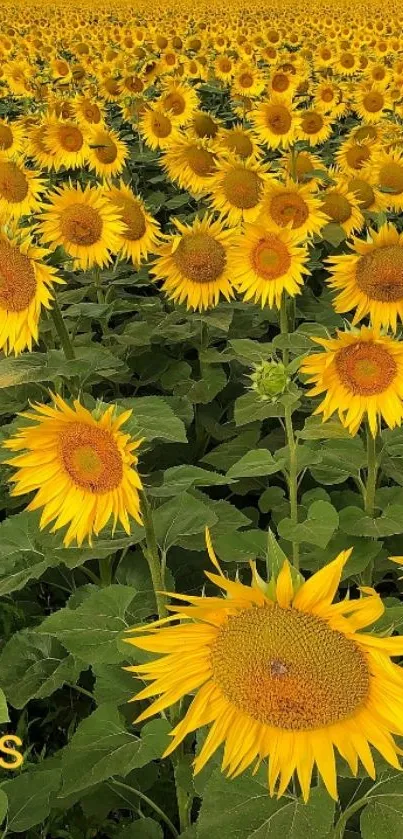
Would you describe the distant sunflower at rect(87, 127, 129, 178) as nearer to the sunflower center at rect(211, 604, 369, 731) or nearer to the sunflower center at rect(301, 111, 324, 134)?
the sunflower center at rect(301, 111, 324, 134)

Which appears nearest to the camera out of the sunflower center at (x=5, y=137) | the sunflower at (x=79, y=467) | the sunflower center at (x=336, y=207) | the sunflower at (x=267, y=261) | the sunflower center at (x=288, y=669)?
the sunflower center at (x=288, y=669)

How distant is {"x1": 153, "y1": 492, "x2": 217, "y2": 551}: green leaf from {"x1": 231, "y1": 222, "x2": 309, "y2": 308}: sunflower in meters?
1.24

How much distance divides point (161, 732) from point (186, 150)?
323 cm

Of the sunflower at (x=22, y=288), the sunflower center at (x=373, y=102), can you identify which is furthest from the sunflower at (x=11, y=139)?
the sunflower at (x=22, y=288)

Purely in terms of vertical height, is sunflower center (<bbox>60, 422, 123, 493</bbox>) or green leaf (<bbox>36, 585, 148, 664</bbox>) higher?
sunflower center (<bbox>60, 422, 123, 493</bbox>)

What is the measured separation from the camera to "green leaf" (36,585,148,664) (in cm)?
180

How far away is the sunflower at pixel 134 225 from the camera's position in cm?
344

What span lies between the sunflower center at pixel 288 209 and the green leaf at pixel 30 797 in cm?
226

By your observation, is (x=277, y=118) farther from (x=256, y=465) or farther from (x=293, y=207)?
(x=256, y=465)

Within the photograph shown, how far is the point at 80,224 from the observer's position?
10.5 feet

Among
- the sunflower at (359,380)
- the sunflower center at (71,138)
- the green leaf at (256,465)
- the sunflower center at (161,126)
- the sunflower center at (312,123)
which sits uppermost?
the sunflower center at (71,138)

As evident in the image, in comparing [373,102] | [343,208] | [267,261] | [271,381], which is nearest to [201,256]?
[267,261]

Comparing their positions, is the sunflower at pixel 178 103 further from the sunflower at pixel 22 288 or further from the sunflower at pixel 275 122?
the sunflower at pixel 22 288

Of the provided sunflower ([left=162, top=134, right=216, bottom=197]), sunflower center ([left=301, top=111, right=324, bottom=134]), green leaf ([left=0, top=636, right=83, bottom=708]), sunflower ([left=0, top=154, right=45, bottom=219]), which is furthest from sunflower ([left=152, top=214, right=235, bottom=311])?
sunflower center ([left=301, top=111, right=324, bottom=134])
